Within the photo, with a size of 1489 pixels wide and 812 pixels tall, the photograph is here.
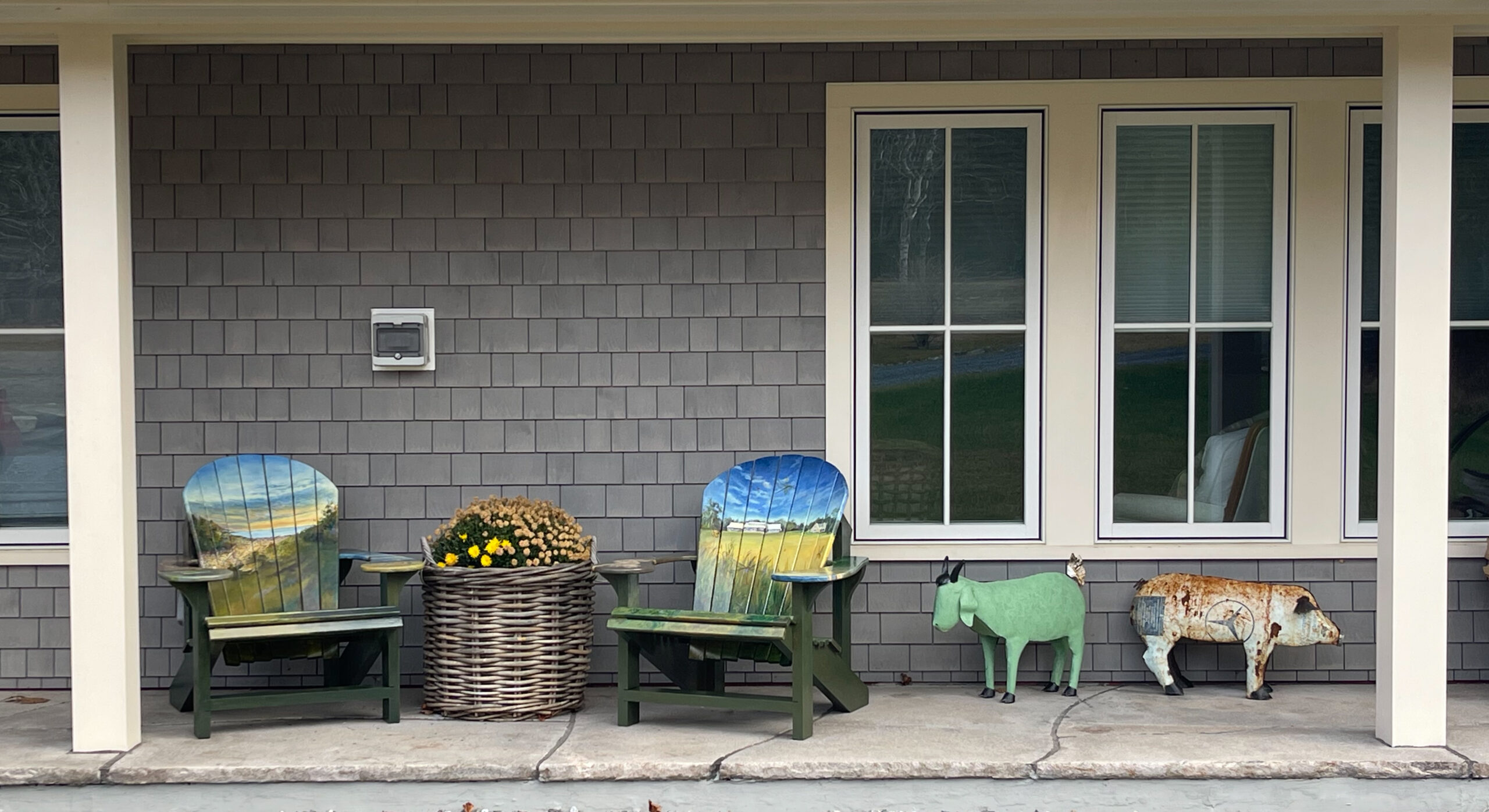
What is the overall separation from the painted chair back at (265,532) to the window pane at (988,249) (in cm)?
235

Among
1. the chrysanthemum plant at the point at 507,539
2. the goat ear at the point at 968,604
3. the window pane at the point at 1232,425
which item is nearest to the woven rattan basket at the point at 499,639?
the chrysanthemum plant at the point at 507,539

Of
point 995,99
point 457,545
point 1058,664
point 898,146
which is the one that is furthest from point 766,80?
point 1058,664

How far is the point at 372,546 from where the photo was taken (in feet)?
15.3

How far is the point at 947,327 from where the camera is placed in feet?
15.3

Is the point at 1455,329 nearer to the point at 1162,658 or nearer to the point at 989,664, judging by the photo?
the point at 1162,658

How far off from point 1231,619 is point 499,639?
8.08ft

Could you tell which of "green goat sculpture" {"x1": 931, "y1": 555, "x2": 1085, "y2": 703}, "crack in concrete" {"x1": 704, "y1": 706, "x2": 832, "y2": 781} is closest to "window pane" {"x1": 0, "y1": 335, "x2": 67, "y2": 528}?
"crack in concrete" {"x1": 704, "y1": 706, "x2": 832, "y2": 781}

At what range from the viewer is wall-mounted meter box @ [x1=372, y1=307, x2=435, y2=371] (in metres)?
4.59

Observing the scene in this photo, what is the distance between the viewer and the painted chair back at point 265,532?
14.1 ft

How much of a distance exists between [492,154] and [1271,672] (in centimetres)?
338

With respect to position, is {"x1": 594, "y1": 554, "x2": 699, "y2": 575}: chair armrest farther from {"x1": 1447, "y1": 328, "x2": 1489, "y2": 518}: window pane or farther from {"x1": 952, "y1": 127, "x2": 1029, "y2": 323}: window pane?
{"x1": 1447, "y1": 328, "x2": 1489, "y2": 518}: window pane

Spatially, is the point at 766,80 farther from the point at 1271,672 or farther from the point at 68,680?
the point at 68,680

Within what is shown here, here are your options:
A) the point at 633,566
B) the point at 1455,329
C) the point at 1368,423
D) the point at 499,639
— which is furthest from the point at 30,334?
the point at 1455,329

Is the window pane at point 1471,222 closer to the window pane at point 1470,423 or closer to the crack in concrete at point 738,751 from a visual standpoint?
the window pane at point 1470,423
